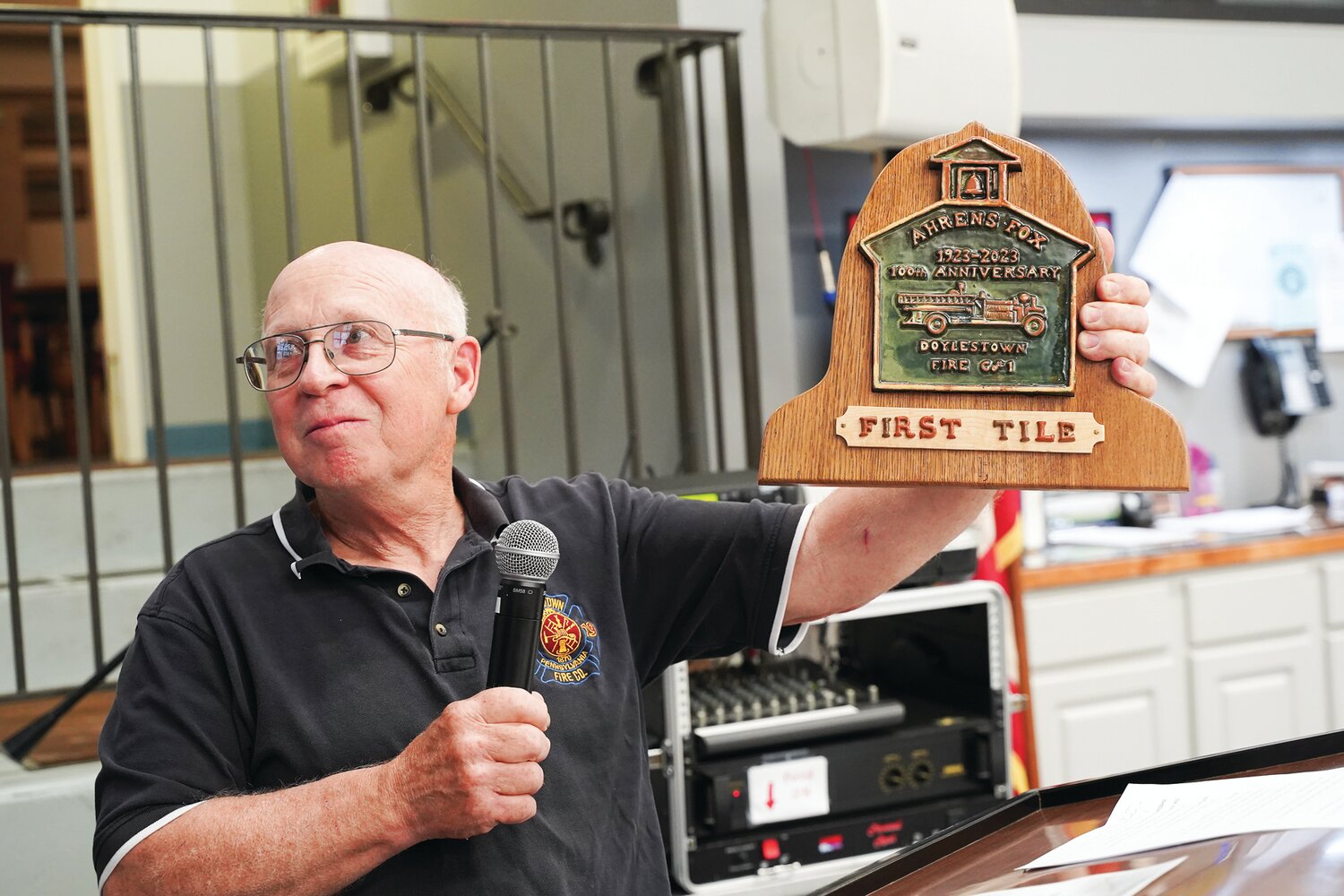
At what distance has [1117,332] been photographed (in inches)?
48.7

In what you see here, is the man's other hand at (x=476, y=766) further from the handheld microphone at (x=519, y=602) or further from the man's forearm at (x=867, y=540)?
the man's forearm at (x=867, y=540)

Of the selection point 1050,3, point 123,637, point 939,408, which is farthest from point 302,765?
point 1050,3

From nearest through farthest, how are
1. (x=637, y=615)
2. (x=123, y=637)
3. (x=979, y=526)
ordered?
(x=637, y=615), (x=979, y=526), (x=123, y=637)

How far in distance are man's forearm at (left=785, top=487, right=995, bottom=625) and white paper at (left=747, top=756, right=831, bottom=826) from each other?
76 cm

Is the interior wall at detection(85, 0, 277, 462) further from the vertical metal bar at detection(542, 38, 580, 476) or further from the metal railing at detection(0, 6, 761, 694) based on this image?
the vertical metal bar at detection(542, 38, 580, 476)

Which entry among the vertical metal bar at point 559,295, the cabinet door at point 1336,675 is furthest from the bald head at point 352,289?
the cabinet door at point 1336,675

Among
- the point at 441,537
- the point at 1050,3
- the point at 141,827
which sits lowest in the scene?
the point at 141,827

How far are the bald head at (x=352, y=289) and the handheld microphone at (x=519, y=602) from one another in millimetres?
384

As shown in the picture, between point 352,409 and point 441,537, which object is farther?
point 441,537

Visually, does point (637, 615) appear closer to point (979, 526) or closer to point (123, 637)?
point (979, 526)

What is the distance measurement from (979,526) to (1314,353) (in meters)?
2.08

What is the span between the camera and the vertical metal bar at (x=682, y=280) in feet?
9.69

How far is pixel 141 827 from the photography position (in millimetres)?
1182

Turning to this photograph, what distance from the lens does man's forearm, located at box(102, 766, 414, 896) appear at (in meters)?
1.17
